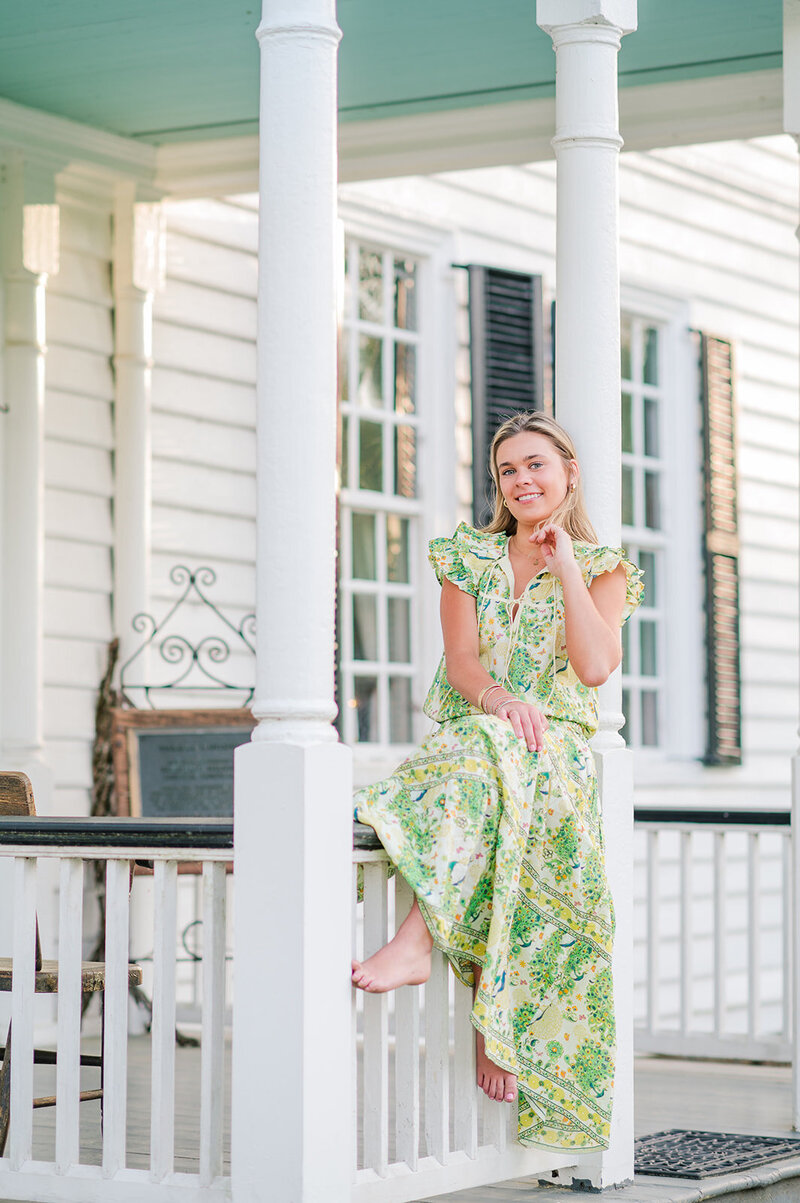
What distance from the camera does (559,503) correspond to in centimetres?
420

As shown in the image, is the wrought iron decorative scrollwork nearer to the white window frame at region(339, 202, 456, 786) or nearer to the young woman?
the white window frame at region(339, 202, 456, 786)

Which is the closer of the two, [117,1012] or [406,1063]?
[117,1012]

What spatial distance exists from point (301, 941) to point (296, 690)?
463 mm

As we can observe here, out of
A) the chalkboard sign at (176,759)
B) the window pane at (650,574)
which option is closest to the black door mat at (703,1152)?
the chalkboard sign at (176,759)

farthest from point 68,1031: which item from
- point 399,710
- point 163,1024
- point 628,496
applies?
point 628,496

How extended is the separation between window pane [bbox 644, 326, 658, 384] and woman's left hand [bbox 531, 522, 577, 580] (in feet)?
18.7

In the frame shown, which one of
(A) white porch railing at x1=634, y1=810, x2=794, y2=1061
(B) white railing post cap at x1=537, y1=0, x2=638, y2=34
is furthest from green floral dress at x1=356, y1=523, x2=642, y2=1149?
(A) white porch railing at x1=634, y1=810, x2=794, y2=1061

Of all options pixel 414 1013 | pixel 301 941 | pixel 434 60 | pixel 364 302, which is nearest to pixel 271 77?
pixel 301 941

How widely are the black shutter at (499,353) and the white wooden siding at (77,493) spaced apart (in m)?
1.82

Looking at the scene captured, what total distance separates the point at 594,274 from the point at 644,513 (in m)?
5.11

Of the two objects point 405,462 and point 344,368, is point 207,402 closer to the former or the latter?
point 344,368

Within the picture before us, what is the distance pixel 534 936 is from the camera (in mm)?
3986

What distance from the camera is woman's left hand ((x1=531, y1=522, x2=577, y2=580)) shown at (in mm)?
3936

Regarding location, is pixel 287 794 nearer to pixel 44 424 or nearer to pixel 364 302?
pixel 44 424
